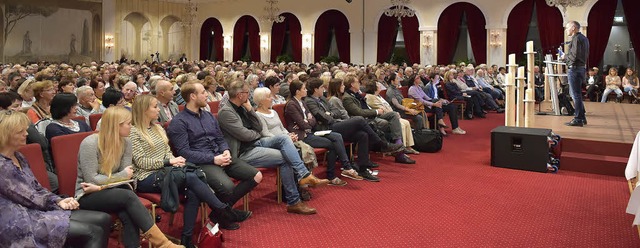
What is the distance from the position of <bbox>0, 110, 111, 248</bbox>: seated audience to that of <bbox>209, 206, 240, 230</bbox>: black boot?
93 cm

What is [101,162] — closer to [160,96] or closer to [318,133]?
[160,96]

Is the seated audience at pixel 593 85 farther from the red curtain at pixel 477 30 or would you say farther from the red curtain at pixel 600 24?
the red curtain at pixel 477 30

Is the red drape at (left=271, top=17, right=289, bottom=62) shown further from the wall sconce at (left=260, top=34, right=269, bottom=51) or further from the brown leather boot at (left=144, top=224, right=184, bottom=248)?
the brown leather boot at (left=144, top=224, right=184, bottom=248)

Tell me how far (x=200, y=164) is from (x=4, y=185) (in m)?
1.48

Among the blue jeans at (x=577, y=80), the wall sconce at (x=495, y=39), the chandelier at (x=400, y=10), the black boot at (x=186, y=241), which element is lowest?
the black boot at (x=186, y=241)

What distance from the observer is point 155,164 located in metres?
3.57

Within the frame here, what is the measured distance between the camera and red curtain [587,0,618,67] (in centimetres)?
1424

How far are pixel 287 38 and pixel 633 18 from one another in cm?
1208

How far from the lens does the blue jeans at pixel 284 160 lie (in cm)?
436

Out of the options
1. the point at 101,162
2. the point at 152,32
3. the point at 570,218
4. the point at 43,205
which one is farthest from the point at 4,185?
the point at 152,32

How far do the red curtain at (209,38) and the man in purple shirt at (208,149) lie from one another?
19302mm

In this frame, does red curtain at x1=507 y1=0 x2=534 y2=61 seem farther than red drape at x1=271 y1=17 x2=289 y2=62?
No

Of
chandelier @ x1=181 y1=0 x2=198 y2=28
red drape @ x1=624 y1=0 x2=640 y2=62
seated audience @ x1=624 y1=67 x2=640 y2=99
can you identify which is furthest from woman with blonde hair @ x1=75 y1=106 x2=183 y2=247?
chandelier @ x1=181 y1=0 x2=198 y2=28

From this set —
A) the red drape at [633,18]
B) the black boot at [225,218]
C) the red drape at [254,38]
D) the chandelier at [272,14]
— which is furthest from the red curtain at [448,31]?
the black boot at [225,218]
